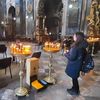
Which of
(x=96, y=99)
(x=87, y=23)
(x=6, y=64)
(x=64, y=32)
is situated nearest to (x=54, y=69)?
(x=6, y=64)

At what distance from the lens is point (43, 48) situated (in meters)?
5.54

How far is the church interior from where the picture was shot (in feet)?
15.9

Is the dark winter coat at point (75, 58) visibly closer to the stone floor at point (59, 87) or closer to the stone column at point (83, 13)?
the stone floor at point (59, 87)

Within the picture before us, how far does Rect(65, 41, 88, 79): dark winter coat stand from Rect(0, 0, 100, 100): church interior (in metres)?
0.73

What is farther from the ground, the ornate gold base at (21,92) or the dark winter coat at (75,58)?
the dark winter coat at (75,58)

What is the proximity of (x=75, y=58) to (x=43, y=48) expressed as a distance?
146 cm

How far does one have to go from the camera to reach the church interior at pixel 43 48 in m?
4.84

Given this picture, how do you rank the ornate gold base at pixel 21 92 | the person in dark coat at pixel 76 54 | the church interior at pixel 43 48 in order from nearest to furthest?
the person in dark coat at pixel 76 54, the ornate gold base at pixel 21 92, the church interior at pixel 43 48

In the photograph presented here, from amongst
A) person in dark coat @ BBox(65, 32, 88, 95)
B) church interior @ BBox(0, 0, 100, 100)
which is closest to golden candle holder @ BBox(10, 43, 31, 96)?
church interior @ BBox(0, 0, 100, 100)

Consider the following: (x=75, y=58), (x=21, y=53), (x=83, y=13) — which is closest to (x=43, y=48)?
(x=21, y=53)

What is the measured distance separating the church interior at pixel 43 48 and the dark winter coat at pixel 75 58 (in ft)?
2.40

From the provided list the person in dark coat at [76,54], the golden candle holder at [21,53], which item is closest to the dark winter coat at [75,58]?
the person in dark coat at [76,54]

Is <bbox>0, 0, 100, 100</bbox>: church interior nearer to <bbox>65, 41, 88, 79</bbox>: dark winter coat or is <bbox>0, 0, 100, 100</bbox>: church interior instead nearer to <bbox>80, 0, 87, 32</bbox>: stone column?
<bbox>80, 0, 87, 32</bbox>: stone column

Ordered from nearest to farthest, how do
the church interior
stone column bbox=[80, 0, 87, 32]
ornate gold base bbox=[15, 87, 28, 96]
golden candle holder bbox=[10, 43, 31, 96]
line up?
golden candle holder bbox=[10, 43, 31, 96], ornate gold base bbox=[15, 87, 28, 96], the church interior, stone column bbox=[80, 0, 87, 32]
